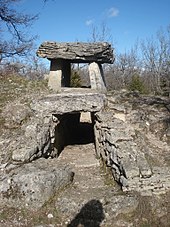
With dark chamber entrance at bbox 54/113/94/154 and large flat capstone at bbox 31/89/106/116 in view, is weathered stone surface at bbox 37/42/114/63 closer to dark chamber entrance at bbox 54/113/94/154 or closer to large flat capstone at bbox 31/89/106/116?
large flat capstone at bbox 31/89/106/116

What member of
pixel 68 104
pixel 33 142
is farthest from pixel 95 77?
pixel 33 142

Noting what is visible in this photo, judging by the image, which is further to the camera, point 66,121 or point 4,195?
point 66,121

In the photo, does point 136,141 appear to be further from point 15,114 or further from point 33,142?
point 15,114

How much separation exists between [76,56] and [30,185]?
5.13 m

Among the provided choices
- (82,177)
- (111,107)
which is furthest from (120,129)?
(82,177)

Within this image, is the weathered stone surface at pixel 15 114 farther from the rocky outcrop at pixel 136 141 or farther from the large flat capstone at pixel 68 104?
the rocky outcrop at pixel 136 141

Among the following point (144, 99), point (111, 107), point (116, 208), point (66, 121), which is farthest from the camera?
point (66, 121)

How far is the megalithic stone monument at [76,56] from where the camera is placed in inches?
360

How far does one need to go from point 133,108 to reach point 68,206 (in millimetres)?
3950

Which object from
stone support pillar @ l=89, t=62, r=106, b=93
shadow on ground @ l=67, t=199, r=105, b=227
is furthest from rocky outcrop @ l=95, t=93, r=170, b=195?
stone support pillar @ l=89, t=62, r=106, b=93

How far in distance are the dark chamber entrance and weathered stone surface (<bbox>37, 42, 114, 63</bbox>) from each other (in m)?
2.09

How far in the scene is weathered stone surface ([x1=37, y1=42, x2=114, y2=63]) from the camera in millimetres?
9125

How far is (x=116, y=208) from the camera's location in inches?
207

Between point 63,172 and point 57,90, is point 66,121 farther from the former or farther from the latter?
point 63,172
